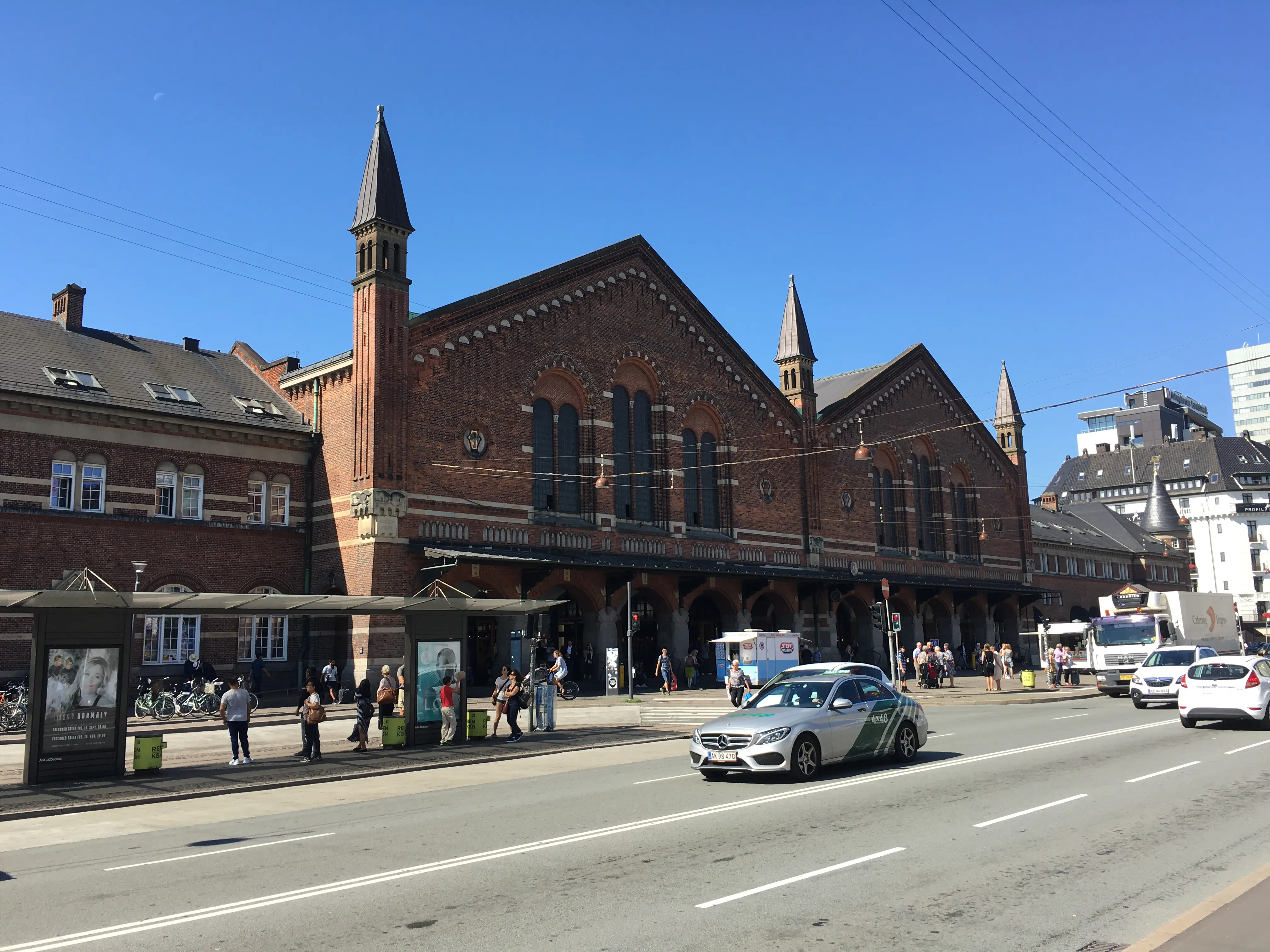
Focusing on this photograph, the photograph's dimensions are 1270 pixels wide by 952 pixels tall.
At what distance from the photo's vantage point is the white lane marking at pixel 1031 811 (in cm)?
1060

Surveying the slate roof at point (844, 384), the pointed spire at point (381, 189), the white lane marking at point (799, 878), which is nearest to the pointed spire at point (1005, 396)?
the slate roof at point (844, 384)

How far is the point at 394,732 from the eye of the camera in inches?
815

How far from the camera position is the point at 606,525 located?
37625mm

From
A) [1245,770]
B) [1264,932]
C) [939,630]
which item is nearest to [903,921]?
[1264,932]

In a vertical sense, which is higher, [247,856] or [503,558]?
[503,558]

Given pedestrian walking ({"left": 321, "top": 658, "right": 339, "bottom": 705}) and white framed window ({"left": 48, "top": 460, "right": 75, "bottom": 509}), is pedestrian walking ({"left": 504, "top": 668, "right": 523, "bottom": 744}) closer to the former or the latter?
pedestrian walking ({"left": 321, "top": 658, "right": 339, "bottom": 705})

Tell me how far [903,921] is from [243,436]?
30234 mm

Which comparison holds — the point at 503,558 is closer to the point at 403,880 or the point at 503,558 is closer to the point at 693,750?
the point at 693,750

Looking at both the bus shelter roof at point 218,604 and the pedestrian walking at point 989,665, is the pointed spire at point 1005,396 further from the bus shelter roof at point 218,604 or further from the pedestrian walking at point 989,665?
the bus shelter roof at point 218,604

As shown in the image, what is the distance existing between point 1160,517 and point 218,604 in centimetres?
8811

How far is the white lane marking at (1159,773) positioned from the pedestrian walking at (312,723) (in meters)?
13.1

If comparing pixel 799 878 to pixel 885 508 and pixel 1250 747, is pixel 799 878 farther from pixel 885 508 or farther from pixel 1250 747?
pixel 885 508

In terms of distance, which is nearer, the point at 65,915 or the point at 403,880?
the point at 65,915

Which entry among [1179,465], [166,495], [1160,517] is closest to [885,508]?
[166,495]
